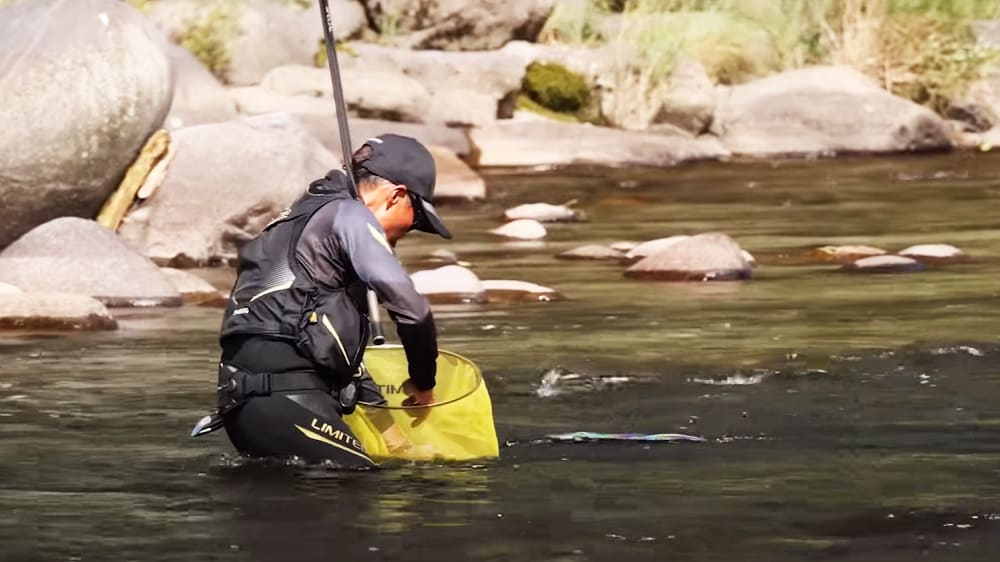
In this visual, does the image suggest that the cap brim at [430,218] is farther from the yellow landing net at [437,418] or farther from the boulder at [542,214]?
the boulder at [542,214]

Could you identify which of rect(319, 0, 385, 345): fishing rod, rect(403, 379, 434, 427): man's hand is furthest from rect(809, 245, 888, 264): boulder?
rect(403, 379, 434, 427): man's hand

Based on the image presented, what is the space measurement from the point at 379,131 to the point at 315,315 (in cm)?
1403

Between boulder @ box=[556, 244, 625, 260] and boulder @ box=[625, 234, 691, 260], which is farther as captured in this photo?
boulder @ box=[556, 244, 625, 260]

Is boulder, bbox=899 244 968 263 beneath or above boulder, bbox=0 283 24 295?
beneath

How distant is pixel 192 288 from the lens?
13695 millimetres

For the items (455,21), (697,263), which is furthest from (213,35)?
(697,263)

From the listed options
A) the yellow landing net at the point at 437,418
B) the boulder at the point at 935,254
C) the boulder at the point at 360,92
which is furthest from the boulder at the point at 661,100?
the yellow landing net at the point at 437,418

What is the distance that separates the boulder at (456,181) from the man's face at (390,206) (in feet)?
40.9

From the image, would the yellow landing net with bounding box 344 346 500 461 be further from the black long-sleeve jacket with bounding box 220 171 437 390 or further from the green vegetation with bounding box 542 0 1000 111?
the green vegetation with bounding box 542 0 1000 111

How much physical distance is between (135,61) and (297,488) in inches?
321

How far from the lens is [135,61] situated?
15289 millimetres

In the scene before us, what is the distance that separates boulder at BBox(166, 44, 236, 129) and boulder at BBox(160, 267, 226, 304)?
5242mm

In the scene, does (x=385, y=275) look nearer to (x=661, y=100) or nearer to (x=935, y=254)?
(x=935, y=254)

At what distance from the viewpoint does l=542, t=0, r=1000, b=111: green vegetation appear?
27.3 m
